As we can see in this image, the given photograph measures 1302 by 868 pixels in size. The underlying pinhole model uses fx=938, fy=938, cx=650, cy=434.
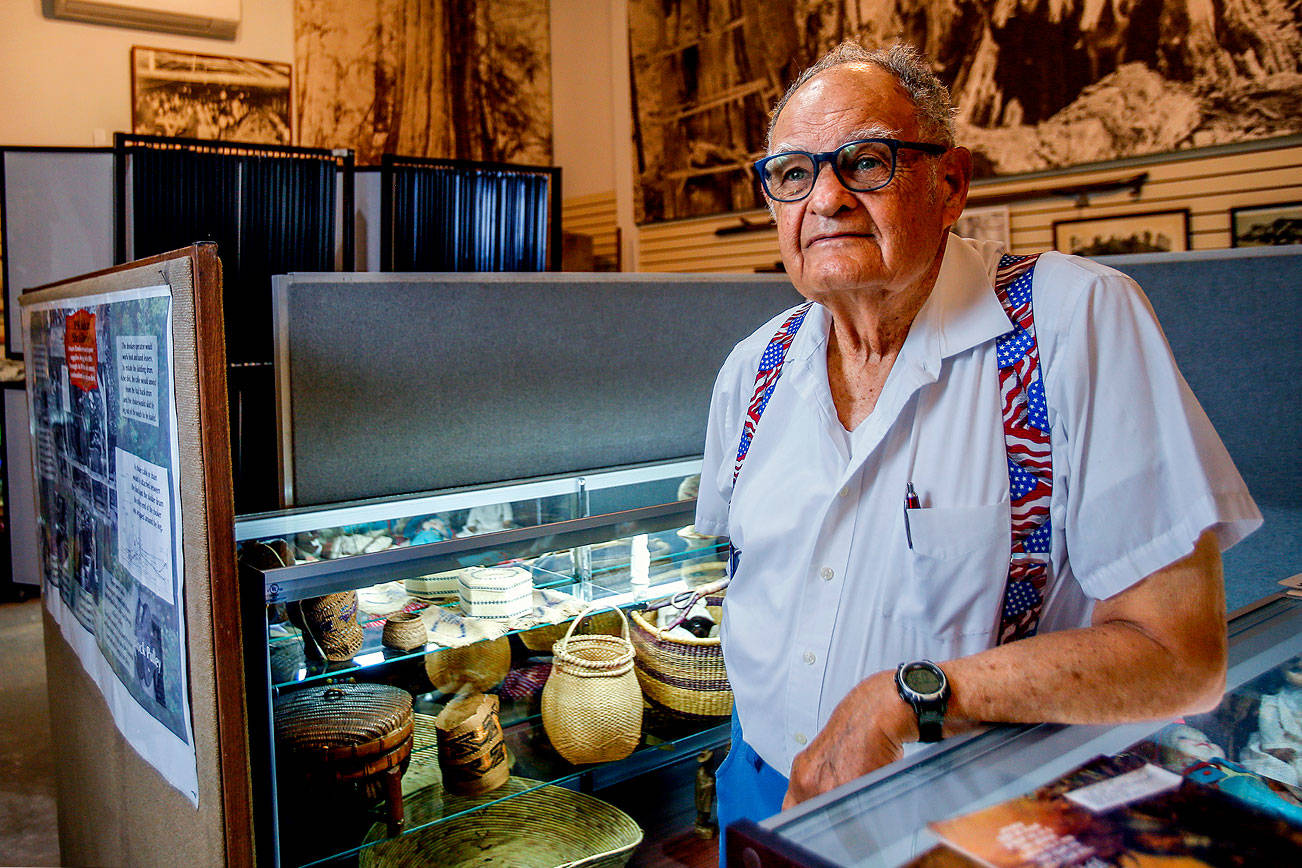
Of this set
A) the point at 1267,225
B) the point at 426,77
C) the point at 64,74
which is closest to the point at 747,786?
the point at 1267,225

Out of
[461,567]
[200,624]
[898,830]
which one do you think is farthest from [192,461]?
[898,830]

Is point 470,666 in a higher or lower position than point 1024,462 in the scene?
lower

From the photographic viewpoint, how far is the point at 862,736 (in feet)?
2.90

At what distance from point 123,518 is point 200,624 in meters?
0.33

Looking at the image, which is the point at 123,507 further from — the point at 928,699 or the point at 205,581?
the point at 928,699

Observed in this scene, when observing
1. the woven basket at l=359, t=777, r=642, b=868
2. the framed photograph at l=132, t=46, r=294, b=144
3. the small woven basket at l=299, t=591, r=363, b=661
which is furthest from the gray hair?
the framed photograph at l=132, t=46, r=294, b=144

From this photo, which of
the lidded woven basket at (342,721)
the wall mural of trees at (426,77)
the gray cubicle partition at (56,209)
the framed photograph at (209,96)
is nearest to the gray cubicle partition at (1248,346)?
the lidded woven basket at (342,721)

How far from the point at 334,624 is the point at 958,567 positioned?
3.86ft

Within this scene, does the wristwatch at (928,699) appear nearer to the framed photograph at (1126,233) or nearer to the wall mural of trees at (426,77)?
the framed photograph at (1126,233)

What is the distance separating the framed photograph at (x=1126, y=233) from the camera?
3773mm

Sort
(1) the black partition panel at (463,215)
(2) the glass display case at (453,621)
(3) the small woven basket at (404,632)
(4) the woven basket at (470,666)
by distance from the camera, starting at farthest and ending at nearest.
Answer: (1) the black partition panel at (463,215) < (4) the woven basket at (470,666) < (3) the small woven basket at (404,632) < (2) the glass display case at (453,621)

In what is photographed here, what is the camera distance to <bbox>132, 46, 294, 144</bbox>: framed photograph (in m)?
6.03

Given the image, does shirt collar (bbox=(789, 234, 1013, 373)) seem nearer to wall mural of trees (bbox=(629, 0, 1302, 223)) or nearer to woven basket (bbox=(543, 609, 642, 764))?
woven basket (bbox=(543, 609, 642, 764))

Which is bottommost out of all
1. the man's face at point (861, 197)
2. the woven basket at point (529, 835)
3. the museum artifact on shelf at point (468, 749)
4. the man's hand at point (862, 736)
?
the woven basket at point (529, 835)
